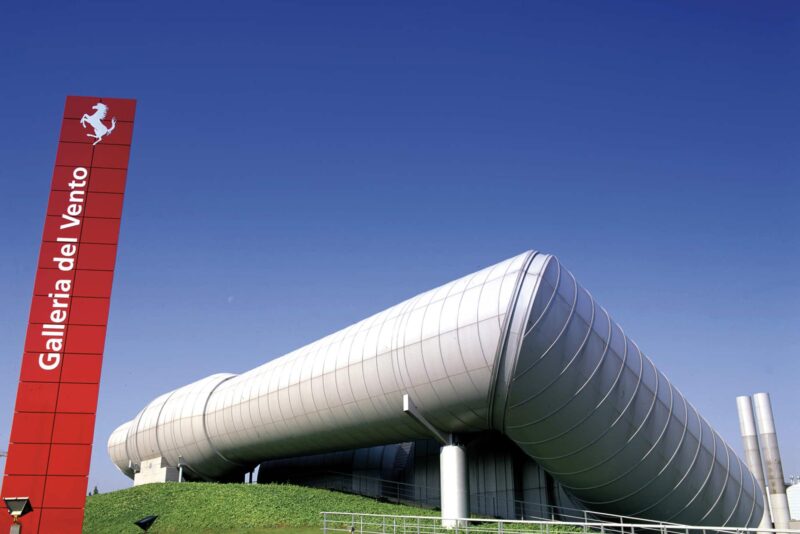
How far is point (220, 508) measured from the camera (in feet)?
122

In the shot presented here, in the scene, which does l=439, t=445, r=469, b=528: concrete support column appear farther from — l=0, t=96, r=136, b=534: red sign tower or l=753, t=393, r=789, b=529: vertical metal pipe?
l=753, t=393, r=789, b=529: vertical metal pipe

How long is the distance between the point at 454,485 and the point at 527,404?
591cm

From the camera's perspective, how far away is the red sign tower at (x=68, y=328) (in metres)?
19.1

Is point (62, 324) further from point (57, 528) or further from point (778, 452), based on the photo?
point (778, 452)

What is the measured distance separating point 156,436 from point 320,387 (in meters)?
30.6

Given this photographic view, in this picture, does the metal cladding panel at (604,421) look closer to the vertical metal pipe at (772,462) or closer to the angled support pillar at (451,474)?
the angled support pillar at (451,474)

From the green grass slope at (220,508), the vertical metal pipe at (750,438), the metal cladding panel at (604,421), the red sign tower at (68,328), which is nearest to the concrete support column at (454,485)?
the metal cladding panel at (604,421)

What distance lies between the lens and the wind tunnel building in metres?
29.9

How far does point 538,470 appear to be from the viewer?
119ft

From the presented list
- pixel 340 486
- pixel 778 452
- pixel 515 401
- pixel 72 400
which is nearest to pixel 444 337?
pixel 515 401

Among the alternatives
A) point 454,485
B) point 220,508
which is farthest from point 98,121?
point 220,508

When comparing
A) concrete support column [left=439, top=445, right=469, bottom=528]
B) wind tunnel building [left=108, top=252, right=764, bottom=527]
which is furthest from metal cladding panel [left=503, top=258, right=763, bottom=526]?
concrete support column [left=439, top=445, right=469, bottom=528]

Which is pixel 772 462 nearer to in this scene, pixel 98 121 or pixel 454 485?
pixel 454 485

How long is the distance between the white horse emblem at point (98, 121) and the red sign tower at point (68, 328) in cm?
3
